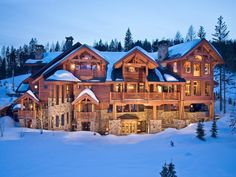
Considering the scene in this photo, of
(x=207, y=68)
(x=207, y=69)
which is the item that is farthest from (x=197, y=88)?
(x=207, y=68)

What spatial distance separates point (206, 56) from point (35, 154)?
1032 inches

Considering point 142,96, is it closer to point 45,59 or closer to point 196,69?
point 196,69

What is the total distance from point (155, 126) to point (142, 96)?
170 inches

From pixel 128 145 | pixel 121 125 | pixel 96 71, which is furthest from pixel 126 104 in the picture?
pixel 128 145

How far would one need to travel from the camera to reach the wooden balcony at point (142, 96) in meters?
31.2

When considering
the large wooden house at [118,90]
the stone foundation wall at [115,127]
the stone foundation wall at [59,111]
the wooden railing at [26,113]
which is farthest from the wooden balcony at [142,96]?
the wooden railing at [26,113]

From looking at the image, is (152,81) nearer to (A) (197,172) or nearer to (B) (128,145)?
(B) (128,145)

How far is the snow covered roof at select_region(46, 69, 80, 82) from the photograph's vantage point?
93.6ft

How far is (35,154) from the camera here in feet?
60.1

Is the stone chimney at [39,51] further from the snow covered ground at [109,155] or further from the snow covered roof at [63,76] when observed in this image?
the snow covered ground at [109,155]

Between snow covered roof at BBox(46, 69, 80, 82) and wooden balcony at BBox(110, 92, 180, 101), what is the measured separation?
16.5 ft

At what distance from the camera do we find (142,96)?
32.0 metres

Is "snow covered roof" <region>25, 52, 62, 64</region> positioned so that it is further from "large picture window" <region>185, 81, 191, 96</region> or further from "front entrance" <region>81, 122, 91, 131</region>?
"large picture window" <region>185, 81, 191, 96</region>

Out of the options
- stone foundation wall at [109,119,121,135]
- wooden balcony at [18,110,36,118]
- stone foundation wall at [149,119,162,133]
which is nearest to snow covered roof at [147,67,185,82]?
stone foundation wall at [149,119,162,133]
